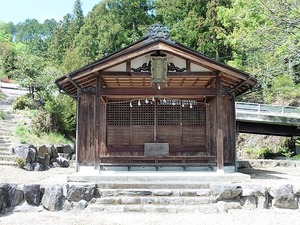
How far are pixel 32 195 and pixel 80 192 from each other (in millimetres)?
1215

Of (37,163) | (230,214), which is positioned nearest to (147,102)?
(230,214)

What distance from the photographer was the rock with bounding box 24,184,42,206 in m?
8.38

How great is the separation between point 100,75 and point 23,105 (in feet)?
42.1

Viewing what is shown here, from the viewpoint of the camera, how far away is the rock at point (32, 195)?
838cm

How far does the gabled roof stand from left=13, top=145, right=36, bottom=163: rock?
14.5 ft

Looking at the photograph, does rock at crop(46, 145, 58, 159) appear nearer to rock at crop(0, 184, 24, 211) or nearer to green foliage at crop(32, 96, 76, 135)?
green foliage at crop(32, 96, 76, 135)

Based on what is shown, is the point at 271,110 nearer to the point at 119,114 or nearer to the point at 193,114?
the point at 193,114

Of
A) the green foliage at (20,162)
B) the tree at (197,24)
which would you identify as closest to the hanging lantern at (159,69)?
the green foliage at (20,162)

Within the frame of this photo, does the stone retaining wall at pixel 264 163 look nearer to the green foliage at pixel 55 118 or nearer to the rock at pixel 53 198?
the rock at pixel 53 198

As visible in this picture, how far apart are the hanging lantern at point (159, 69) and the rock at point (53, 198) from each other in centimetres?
436

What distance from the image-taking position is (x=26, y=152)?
571 inches

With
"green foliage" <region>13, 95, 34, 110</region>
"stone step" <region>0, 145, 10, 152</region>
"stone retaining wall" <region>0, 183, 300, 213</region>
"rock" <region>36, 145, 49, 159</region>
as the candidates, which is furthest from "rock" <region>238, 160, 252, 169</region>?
"green foliage" <region>13, 95, 34, 110</region>

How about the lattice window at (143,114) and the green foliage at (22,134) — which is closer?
the lattice window at (143,114)

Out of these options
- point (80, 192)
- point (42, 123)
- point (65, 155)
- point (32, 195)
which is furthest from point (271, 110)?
point (32, 195)
